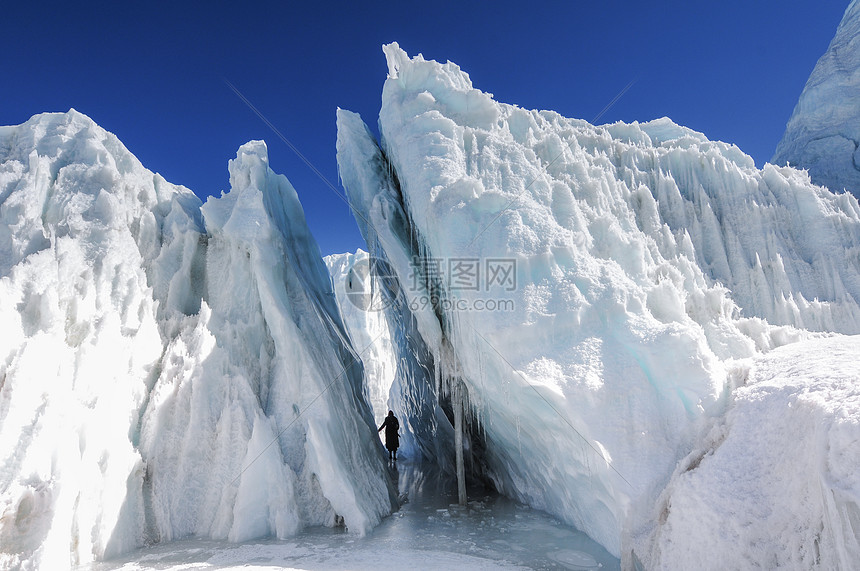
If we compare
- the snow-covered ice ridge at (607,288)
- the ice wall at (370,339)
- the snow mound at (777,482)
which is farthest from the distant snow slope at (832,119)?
the ice wall at (370,339)

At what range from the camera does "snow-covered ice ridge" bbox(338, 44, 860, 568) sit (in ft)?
16.8

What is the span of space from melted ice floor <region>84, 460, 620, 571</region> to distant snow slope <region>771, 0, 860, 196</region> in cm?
1545

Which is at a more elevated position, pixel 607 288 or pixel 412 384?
pixel 607 288

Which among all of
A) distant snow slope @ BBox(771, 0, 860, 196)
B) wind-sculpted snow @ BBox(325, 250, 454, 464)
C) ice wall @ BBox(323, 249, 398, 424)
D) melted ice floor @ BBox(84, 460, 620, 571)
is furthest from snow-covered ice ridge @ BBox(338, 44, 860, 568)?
ice wall @ BBox(323, 249, 398, 424)

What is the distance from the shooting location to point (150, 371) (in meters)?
7.22

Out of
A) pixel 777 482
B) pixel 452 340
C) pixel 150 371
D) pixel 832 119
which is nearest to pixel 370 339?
pixel 150 371

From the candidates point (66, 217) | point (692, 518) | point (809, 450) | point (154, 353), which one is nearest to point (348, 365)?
point (154, 353)

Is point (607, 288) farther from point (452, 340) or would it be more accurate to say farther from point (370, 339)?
point (370, 339)

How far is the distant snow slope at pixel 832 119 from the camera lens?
1523 centimetres

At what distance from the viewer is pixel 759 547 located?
155 inches

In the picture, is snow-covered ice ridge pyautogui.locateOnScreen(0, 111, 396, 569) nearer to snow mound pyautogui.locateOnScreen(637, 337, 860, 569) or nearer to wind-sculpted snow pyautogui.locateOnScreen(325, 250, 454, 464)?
wind-sculpted snow pyautogui.locateOnScreen(325, 250, 454, 464)

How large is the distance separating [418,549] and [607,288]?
4349 mm

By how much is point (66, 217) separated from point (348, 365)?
5416 millimetres

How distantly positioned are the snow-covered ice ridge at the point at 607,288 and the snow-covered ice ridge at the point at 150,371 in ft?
7.33
